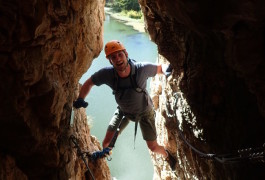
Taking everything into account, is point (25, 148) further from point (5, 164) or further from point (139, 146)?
point (139, 146)

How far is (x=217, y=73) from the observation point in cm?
264

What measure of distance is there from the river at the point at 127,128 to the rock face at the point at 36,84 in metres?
7.26

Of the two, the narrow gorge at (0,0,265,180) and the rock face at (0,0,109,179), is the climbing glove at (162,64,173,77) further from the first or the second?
the rock face at (0,0,109,179)

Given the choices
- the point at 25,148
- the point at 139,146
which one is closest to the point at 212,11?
the point at 25,148

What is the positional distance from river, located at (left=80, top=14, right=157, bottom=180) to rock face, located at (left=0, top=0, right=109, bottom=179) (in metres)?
7.26

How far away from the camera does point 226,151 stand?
2742mm

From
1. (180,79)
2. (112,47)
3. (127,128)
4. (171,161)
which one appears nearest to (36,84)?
(112,47)

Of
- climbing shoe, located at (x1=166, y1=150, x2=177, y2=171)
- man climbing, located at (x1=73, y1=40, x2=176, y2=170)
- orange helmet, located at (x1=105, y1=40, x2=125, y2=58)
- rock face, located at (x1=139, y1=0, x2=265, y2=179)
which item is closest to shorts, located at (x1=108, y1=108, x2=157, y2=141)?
man climbing, located at (x1=73, y1=40, x2=176, y2=170)

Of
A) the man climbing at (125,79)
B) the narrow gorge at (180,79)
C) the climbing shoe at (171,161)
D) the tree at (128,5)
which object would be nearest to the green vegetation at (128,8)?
the tree at (128,5)

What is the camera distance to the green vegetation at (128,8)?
100 ft

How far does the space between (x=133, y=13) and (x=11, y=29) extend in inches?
1153

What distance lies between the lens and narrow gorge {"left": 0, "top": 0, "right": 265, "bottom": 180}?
7.10 ft

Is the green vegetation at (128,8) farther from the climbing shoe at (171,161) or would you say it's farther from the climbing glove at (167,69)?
the climbing glove at (167,69)

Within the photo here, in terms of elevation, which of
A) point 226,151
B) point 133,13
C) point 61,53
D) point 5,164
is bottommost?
point 133,13
